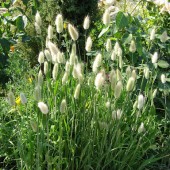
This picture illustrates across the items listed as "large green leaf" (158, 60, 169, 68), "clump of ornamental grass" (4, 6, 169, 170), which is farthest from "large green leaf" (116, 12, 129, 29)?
"large green leaf" (158, 60, 169, 68)

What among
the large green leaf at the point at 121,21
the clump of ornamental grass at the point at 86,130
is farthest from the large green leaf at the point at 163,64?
the large green leaf at the point at 121,21

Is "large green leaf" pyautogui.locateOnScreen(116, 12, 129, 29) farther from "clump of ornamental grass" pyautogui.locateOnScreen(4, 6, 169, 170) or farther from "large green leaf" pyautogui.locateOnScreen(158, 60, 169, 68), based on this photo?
"large green leaf" pyautogui.locateOnScreen(158, 60, 169, 68)

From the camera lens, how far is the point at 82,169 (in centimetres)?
204

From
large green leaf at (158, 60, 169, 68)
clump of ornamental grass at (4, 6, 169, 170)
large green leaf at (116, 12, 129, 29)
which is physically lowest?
clump of ornamental grass at (4, 6, 169, 170)

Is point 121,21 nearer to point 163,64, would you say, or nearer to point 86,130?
point 163,64

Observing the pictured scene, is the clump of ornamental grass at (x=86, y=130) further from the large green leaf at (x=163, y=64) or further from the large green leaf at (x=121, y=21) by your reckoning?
the large green leaf at (x=163, y=64)

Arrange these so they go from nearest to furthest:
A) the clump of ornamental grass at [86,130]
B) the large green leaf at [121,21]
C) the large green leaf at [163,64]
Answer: the clump of ornamental grass at [86,130] < the large green leaf at [121,21] < the large green leaf at [163,64]

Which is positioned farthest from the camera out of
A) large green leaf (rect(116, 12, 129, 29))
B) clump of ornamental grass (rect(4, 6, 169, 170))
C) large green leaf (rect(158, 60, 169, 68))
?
large green leaf (rect(158, 60, 169, 68))

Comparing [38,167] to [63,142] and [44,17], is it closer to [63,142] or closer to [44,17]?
[63,142]

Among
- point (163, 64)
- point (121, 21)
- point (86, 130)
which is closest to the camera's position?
point (86, 130)

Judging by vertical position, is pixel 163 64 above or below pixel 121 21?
below

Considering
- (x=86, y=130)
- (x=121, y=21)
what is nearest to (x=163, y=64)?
(x=121, y=21)

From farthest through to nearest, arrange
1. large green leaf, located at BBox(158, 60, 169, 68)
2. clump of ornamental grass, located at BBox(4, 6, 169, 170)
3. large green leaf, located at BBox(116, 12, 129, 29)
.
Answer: large green leaf, located at BBox(158, 60, 169, 68)
large green leaf, located at BBox(116, 12, 129, 29)
clump of ornamental grass, located at BBox(4, 6, 169, 170)

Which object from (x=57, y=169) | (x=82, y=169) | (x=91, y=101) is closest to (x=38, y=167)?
(x=57, y=169)
